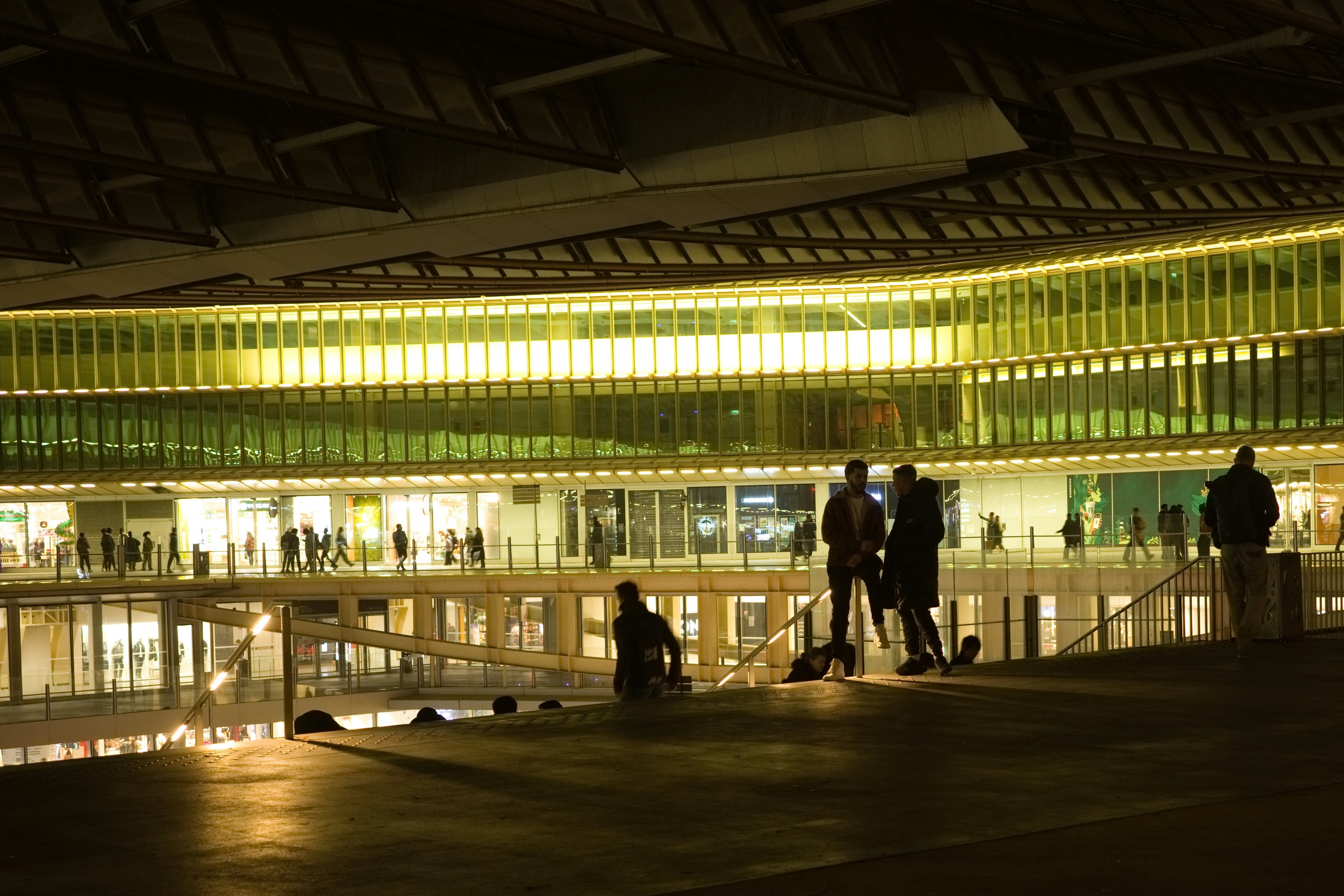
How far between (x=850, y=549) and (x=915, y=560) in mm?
552

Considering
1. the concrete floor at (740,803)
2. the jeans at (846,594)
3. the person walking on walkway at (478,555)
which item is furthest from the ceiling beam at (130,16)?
the person walking on walkway at (478,555)

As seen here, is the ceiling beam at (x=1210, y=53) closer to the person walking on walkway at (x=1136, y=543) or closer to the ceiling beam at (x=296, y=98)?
the ceiling beam at (x=296, y=98)

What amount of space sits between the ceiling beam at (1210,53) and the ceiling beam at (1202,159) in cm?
115

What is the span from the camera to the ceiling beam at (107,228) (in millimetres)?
23125

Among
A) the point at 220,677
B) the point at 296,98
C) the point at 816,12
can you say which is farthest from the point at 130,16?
the point at 220,677

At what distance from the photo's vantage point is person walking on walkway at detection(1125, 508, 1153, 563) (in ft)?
A: 116

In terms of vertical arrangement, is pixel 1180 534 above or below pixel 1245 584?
below

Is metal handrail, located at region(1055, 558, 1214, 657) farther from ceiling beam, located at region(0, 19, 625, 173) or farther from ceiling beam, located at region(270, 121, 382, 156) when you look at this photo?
ceiling beam, located at region(270, 121, 382, 156)

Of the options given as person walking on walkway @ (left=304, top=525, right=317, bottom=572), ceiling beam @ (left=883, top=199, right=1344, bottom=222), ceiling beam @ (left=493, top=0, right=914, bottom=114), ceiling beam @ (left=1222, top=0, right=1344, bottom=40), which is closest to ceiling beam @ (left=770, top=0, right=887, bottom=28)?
ceiling beam @ (left=493, top=0, right=914, bottom=114)

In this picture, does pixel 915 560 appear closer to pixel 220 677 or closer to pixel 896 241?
pixel 220 677

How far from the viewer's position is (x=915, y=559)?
13.9 meters

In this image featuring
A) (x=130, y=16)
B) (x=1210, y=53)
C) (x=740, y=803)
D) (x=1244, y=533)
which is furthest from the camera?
(x=1210, y=53)

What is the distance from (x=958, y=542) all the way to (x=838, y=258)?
774cm

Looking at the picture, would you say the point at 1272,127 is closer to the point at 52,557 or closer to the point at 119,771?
the point at 119,771
